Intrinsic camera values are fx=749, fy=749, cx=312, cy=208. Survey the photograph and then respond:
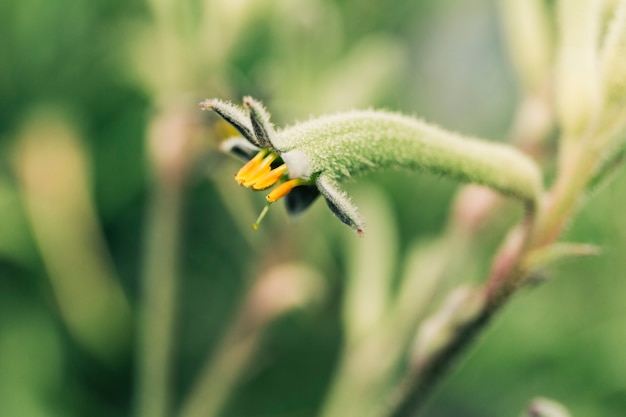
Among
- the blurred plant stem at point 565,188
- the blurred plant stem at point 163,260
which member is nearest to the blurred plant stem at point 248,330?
the blurred plant stem at point 163,260

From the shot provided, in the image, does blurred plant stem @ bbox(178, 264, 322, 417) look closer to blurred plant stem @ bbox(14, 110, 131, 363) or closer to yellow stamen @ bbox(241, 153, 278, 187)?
blurred plant stem @ bbox(14, 110, 131, 363)

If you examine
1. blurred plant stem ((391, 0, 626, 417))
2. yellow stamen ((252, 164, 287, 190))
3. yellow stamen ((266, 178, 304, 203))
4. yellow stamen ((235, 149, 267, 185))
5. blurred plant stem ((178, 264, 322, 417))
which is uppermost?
blurred plant stem ((178, 264, 322, 417))

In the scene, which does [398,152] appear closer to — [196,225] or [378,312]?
[378,312]

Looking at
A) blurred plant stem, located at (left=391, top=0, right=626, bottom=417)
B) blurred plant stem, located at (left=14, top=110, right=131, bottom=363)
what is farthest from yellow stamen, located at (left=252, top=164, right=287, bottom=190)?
blurred plant stem, located at (left=14, top=110, right=131, bottom=363)

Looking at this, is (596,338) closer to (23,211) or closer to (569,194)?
(569,194)

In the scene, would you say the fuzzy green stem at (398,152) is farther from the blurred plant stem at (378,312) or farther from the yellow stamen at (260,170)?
the blurred plant stem at (378,312)

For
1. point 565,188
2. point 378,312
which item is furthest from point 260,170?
point 378,312
